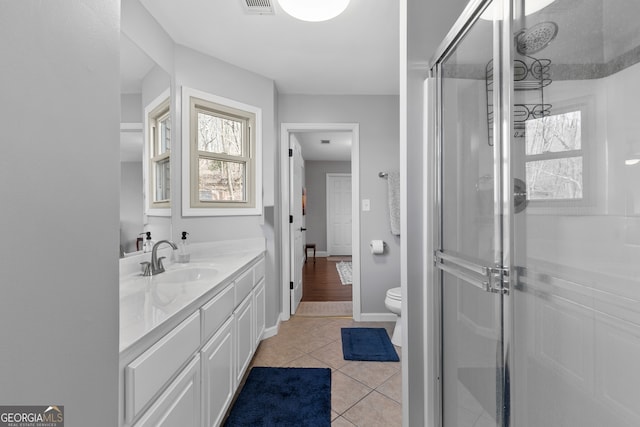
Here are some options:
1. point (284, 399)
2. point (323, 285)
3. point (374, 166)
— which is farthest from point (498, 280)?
point (323, 285)

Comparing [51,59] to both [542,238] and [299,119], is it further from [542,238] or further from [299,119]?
[299,119]

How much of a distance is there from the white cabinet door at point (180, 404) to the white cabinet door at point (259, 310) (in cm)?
98

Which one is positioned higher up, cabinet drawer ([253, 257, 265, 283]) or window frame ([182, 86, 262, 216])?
window frame ([182, 86, 262, 216])

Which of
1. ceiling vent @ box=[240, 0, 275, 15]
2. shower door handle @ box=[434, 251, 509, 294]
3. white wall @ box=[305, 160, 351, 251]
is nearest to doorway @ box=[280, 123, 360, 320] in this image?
ceiling vent @ box=[240, 0, 275, 15]

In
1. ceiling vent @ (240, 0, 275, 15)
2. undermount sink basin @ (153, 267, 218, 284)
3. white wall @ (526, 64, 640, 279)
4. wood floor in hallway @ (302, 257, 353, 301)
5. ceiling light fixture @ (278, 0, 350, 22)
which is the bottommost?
wood floor in hallway @ (302, 257, 353, 301)

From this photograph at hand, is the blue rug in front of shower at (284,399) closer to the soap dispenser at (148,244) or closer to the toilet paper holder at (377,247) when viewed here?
the soap dispenser at (148,244)

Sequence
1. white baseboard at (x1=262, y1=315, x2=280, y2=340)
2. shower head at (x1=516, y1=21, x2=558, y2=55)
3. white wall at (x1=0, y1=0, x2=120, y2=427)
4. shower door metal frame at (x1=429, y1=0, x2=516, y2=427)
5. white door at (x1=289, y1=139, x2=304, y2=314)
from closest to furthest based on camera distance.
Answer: white wall at (x1=0, y1=0, x2=120, y2=427) < shower head at (x1=516, y1=21, x2=558, y2=55) < shower door metal frame at (x1=429, y1=0, x2=516, y2=427) < white baseboard at (x1=262, y1=315, x2=280, y2=340) < white door at (x1=289, y1=139, x2=304, y2=314)

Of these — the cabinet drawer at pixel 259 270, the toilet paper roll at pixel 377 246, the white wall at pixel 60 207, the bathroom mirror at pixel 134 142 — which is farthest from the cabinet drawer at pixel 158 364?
the toilet paper roll at pixel 377 246

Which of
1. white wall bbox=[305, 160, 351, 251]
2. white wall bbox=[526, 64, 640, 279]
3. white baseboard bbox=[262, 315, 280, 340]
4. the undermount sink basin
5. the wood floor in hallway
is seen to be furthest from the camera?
white wall bbox=[305, 160, 351, 251]

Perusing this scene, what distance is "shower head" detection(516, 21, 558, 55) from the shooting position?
2.35 feet

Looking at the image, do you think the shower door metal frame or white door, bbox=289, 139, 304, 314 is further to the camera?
white door, bbox=289, 139, 304, 314

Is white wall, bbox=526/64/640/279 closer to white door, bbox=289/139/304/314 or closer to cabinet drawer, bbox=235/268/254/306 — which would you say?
cabinet drawer, bbox=235/268/254/306

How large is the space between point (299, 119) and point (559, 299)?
2.81 m

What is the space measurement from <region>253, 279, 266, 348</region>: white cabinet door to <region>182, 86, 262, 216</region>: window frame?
0.70 metres
